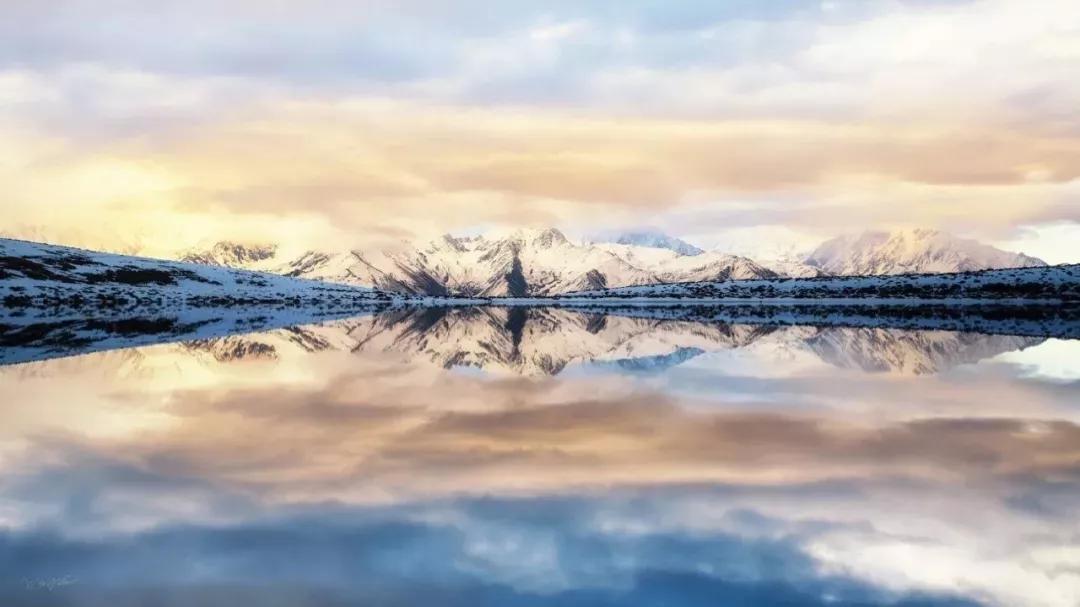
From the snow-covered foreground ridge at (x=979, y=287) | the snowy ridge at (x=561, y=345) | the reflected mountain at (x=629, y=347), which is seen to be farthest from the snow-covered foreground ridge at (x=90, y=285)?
the snow-covered foreground ridge at (x=979, y=287)

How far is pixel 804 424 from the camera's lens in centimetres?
2170

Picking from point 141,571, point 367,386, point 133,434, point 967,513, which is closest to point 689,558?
point 967,513

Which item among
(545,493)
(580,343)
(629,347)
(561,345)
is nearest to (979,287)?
(580,343)

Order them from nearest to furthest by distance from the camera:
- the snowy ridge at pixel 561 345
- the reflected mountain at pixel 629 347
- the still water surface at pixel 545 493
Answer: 1. the still water surface at pixel 545 493
2. the reflected mountain at pixel 629 347
3. the snowy ridge at pixel 561 345

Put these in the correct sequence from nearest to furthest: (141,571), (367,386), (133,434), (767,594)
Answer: (767,594)
(141,571)
(133,434)
(367,386)

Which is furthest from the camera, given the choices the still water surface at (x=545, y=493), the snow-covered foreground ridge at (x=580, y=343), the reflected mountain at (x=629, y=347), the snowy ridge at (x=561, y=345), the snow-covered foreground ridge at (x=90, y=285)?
the snow-covered foreground ridge at (x=90, y=285)

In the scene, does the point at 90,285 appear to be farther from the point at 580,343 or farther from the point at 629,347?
the point at 629,347

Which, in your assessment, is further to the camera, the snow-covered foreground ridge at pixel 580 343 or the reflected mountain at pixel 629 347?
the snow-covered foreground ridge at pixel 580 343

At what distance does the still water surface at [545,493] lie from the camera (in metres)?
10.5

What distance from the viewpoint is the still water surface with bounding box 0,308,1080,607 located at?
10.5 meters

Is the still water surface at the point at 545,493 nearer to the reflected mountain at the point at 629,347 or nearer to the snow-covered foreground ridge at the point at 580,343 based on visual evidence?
the reflected mountain at the point at 629,347

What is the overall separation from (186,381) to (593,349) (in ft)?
89.4

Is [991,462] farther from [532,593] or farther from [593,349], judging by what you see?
[593,349]

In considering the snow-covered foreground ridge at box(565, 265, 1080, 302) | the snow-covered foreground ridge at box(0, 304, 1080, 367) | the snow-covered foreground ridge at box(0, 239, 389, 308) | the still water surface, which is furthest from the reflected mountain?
the snow-covered foreground ridge at box(565, 265, 1080, 302)
